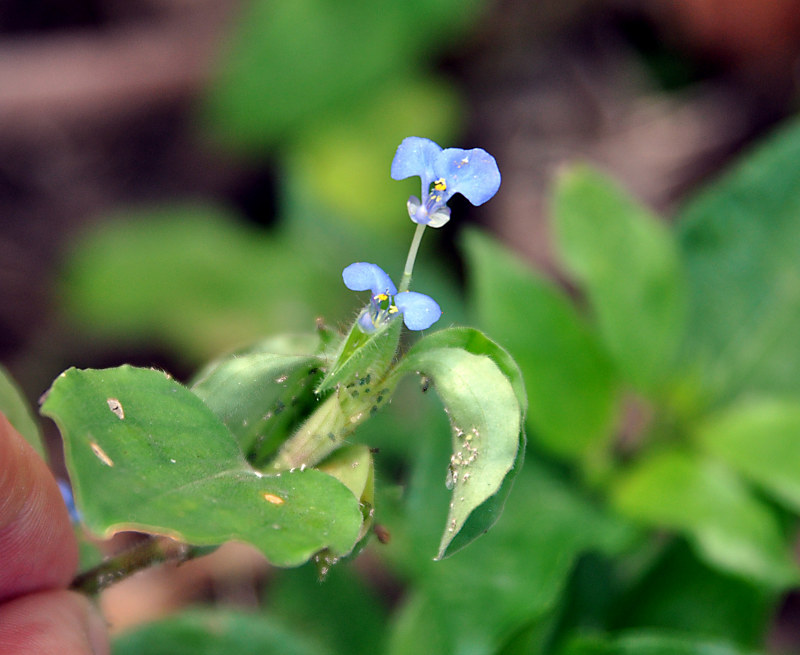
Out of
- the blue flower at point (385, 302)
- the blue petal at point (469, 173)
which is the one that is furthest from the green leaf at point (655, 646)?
the blue petal at point (469, 173)

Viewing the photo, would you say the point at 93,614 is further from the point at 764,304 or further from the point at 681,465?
the point at 764,304

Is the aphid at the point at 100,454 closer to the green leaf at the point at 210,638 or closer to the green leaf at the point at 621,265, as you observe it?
the green leaf at the point at 210,638

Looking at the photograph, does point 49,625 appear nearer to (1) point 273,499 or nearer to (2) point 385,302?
(1) point 273,499

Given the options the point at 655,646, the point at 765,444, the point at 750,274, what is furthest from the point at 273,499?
the point at 750,274

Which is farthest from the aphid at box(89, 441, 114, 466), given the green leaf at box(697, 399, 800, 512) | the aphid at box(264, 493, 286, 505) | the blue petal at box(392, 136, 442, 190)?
the green leaf at box(697, 399, 800, 512)

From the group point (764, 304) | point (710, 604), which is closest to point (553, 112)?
point (764, 304)

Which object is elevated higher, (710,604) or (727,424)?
(727,424)
